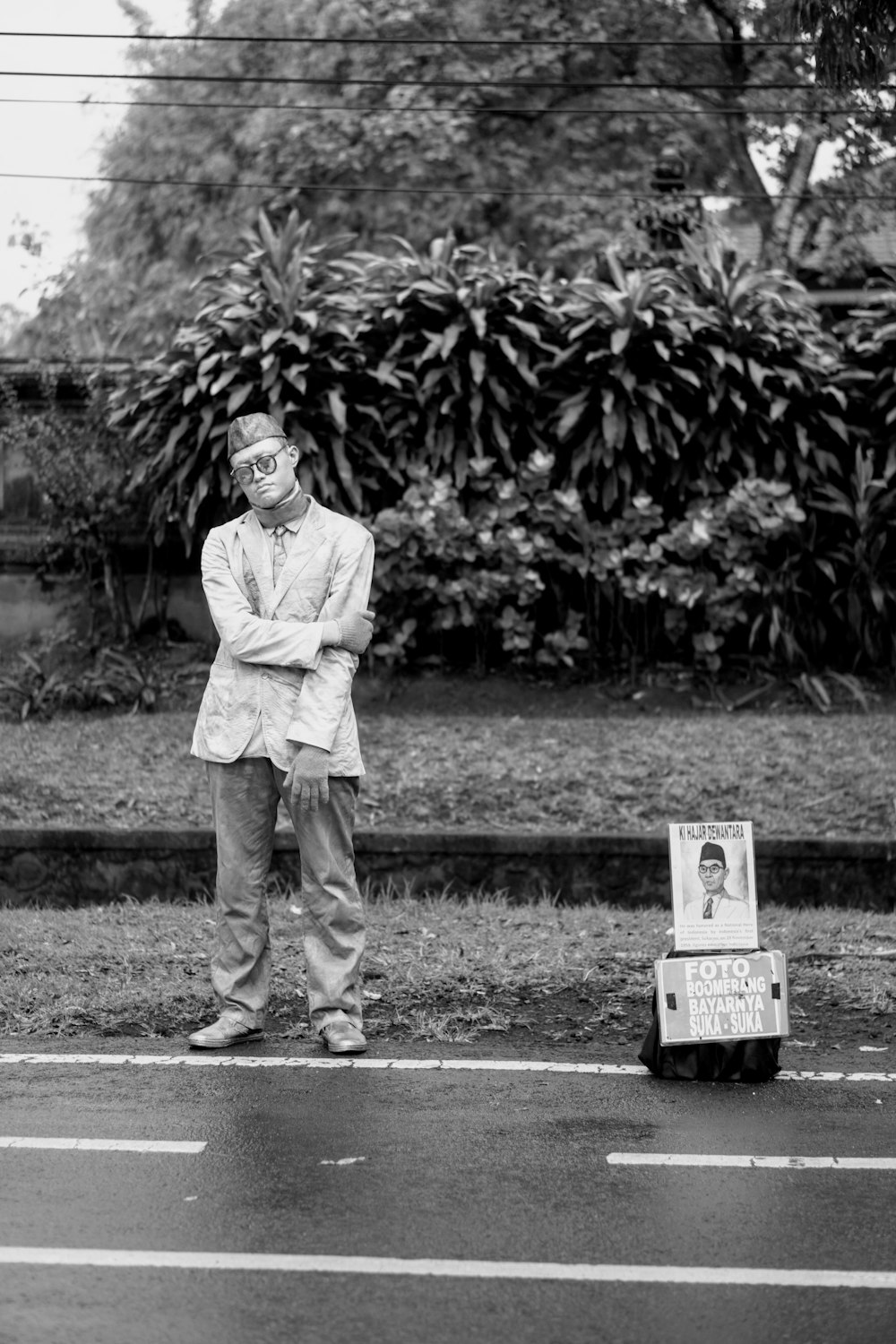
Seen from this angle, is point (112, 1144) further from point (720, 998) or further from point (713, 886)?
point (713, 886)

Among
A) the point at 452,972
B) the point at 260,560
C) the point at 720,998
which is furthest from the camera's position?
the point at 452,972

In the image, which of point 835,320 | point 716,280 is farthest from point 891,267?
point 716,280

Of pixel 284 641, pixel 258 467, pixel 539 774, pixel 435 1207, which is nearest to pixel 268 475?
pixel 258 467

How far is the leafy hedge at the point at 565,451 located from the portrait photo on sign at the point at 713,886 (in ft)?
18.6

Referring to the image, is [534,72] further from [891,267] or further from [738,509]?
[738,509]

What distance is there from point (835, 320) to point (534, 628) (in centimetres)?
379

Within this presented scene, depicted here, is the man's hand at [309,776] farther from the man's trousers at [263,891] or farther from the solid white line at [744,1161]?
the solid white line at [744,1161]

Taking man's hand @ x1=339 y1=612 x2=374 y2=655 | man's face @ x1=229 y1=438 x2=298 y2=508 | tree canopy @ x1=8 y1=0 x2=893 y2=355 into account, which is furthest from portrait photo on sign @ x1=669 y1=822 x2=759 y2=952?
tree canopy @ x1=8 y1=0 x2=893 y2=355

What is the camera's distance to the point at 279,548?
5973 millimetres

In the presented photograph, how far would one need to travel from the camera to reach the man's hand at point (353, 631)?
5.81m

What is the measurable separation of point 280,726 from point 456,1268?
235 centimetres

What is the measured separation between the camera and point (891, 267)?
12.8 m

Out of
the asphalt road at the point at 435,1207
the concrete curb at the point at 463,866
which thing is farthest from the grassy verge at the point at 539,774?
the asphalt road at the point at 435,1207

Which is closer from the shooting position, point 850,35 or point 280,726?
point 280,726
